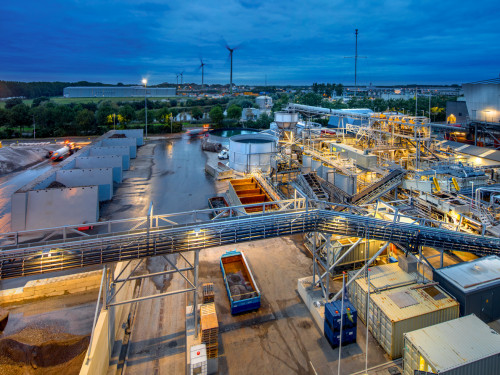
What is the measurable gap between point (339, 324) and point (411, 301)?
3097 mm

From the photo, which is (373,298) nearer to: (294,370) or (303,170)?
(294,370)

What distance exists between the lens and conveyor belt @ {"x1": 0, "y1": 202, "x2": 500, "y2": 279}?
9.84 meters

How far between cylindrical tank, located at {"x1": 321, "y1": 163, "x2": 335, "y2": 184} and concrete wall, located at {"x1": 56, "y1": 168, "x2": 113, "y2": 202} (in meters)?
20.4

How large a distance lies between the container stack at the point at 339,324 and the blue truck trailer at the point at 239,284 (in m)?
3.33

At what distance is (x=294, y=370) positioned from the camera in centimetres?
1092

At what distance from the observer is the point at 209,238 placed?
11.5m

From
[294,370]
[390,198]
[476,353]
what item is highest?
[390,198]

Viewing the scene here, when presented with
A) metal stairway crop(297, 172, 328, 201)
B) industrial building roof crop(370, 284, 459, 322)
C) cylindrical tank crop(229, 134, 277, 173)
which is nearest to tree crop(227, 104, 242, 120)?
cylindrical tank crop(229, 134, 277, 173)

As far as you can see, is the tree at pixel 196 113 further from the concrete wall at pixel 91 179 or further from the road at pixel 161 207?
the concrete wall at pixel 91 179

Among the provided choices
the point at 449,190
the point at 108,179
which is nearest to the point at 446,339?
the point at 449,190

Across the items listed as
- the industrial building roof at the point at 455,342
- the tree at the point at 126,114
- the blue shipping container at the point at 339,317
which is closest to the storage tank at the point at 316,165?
the blue shipping container at the point at 339,317

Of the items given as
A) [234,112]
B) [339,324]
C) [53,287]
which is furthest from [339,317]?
[234,112]

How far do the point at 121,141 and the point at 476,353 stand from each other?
4727cm

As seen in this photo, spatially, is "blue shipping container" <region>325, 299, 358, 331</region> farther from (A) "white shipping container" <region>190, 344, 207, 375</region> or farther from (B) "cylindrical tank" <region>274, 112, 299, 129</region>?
(B) "cylindrical tank" <region>274, 112, 299, 129</region>
